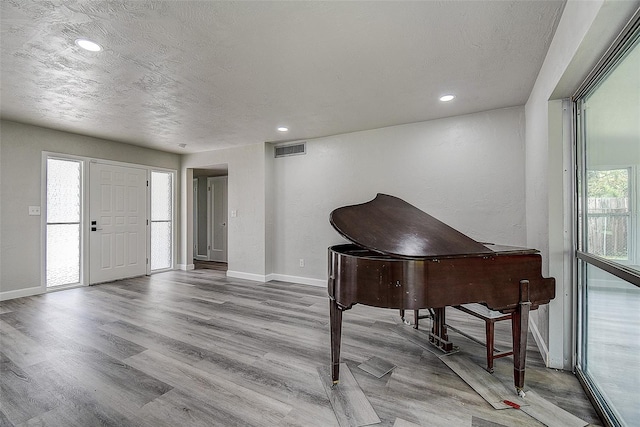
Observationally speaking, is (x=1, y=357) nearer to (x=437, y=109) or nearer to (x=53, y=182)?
(x=53, y=182)

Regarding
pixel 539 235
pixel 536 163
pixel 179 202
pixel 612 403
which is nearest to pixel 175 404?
pixel 612 403

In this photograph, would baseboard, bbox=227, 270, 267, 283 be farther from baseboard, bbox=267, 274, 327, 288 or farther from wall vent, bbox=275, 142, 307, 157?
wall vent, bbox=275, 142, 307, 157

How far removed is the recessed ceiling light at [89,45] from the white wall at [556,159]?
298 centimetres

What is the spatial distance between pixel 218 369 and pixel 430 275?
1688 millimetres

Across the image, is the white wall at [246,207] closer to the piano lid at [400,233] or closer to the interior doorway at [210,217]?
the interior doorway at [210,217]

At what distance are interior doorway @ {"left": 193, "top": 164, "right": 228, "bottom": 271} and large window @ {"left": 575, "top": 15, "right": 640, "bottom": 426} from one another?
6476 millimetres

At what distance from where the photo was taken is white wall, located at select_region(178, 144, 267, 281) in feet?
16.5

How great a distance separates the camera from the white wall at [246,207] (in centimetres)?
503

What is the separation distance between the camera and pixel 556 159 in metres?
2.14

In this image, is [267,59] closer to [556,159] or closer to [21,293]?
[556,159]

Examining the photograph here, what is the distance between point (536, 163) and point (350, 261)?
2.05m

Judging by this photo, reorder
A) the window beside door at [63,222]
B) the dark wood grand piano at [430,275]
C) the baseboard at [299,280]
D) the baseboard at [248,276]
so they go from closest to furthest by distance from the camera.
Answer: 1. the dark wood grand piano at [430,275]
2. the window beside door at [63,222]
3. the baseboard at [299,280]
4. the baseboard at [248,276]

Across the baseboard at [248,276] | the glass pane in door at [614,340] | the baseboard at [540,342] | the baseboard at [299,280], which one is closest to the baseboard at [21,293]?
the baseboard at [248,276]

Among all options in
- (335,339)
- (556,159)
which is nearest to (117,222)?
(335,339)
